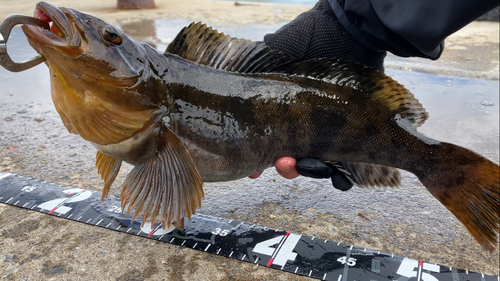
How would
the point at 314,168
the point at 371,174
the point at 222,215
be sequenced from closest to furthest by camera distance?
the point at 314,168, the point at 371,174, the point at 222,215

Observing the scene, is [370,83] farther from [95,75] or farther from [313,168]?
[95,75]

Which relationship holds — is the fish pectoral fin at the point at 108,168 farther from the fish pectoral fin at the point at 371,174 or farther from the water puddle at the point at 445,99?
the water puddle at the point at 445,99

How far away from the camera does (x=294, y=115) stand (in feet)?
6.34

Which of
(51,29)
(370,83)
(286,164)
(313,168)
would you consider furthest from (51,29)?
(370,83)

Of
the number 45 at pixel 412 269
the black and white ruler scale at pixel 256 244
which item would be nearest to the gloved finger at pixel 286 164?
the black and white ruler scale at pixel 256 244

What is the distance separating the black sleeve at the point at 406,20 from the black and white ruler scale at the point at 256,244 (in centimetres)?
118

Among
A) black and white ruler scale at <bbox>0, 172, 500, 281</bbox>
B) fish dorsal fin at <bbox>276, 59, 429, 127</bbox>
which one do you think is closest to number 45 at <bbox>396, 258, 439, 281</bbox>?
black and white ruler scale at <bbox>0, 172, 500, 281</bbox>

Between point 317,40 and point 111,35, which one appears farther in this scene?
point 317,40

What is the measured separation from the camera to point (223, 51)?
195 centimetres

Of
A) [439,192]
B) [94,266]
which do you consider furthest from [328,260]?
[94,266]

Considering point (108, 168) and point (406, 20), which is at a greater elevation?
point (406, 20)

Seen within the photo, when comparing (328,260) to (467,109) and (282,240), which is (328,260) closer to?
(282,240)

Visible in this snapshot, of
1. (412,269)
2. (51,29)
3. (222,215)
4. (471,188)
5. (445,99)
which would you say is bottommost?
(222,215)

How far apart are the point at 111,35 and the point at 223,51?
1.78 feet
